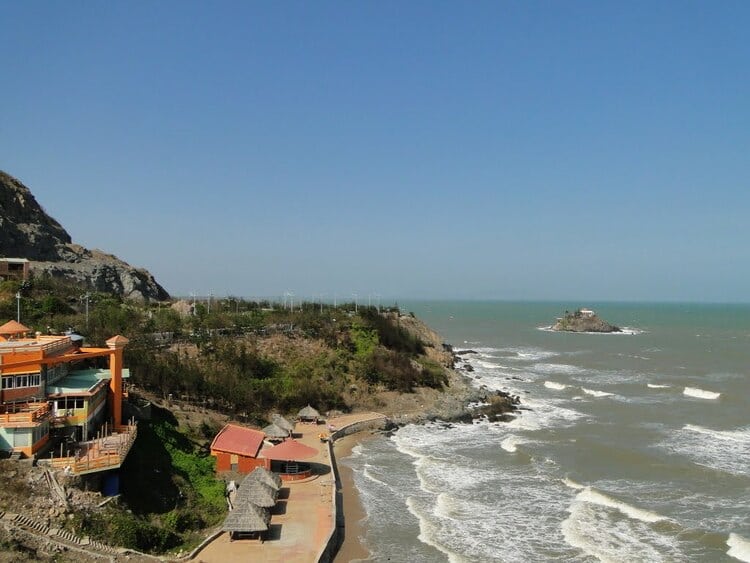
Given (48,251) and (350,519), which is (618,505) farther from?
(48,251)

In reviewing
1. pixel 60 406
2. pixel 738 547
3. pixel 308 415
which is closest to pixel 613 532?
pixel 738 547

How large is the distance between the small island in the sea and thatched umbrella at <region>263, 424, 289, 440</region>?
10406 cm

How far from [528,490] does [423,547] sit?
820 cm

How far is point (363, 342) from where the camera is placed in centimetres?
5097

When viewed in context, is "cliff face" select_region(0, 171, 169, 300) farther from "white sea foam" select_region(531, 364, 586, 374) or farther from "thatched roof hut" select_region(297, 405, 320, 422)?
"white sea foam" select_region(531, 364, 586, 374)

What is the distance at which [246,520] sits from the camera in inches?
763

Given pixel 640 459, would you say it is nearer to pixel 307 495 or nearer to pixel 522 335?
pixel 307 495

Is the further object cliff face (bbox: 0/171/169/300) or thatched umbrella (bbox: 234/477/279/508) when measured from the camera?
cliff face (bbox: 0/171/169/300)

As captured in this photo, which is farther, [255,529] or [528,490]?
[528,490]

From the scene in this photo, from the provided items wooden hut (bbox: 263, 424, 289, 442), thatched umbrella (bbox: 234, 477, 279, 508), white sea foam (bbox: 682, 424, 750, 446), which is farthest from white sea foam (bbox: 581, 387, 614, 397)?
thatched umbrella (bbox: 234, 477, 279, 508)

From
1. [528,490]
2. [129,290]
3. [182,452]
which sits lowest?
[528,490]

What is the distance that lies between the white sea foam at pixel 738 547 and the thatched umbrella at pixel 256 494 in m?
16.1

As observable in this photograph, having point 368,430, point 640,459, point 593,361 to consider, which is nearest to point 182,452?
point 368,430

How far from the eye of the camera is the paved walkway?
60.0ft
